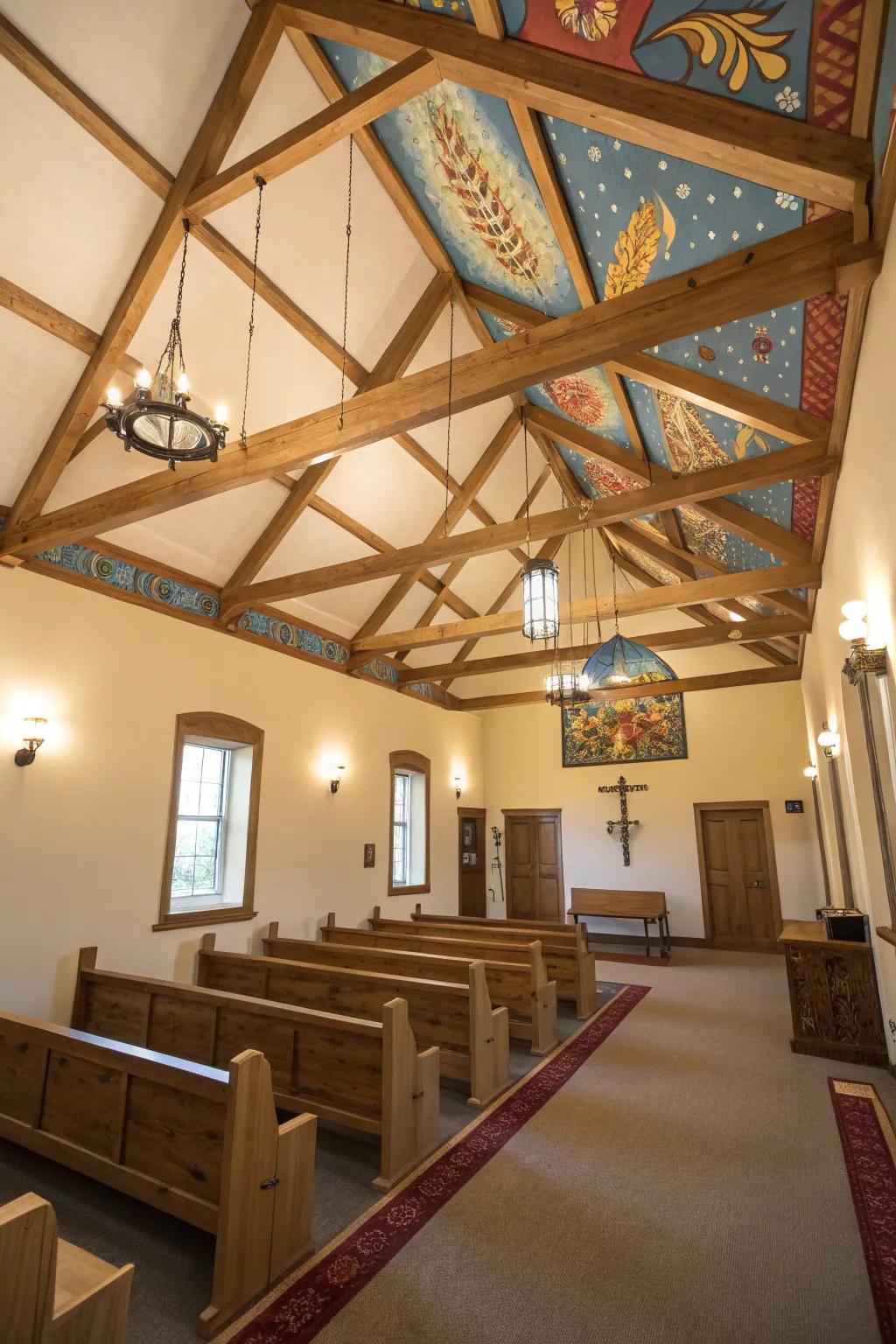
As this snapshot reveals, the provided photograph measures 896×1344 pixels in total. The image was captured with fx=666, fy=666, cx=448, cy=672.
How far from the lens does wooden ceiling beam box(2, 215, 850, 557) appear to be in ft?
8.45

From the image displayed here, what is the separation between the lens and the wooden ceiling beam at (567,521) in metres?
4.00

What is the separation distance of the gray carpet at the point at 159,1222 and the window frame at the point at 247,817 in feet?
7.06

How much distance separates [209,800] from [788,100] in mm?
6196

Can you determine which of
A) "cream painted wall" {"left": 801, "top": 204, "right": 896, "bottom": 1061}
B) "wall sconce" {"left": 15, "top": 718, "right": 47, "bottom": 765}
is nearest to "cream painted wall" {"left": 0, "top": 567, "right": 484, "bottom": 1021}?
"wall sconce" {"left": 15, "top": 718, "right": 47, "bottom": 765}

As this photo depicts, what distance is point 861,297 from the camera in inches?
109

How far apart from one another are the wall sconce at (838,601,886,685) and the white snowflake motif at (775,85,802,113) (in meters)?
2.08

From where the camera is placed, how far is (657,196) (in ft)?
10.6

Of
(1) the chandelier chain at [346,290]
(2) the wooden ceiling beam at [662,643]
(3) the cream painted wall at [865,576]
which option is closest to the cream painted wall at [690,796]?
(2) the wooden ceiling beam at [662,643]

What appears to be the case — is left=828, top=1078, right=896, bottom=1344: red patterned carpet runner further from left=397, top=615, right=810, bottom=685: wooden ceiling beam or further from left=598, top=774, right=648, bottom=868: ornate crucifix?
left=598, top=774, right=648, bottom=868: ornate crucifix

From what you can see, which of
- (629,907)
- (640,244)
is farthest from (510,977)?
(640,244)

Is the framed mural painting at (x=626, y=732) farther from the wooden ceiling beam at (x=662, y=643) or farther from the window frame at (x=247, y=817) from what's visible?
the window frame at (x=247, y=817)

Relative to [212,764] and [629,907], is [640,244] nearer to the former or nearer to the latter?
[212,764]

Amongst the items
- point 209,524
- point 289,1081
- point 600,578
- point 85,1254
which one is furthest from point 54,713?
point 600,578

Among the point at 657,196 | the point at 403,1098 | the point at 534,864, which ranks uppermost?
the point at 657,196
